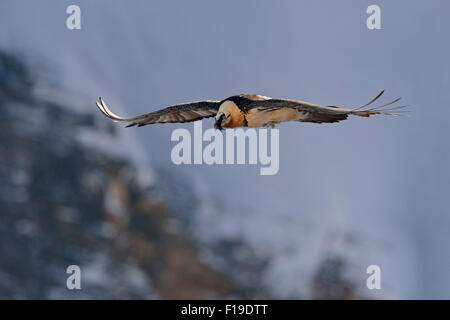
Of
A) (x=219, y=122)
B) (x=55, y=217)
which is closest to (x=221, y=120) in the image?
(x=219, y=122)

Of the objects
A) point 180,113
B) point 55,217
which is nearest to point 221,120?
point 180,113

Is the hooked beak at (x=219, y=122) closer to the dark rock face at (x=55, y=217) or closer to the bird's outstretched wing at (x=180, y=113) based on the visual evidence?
the bird's outstretched wing at (x=180, y=113)

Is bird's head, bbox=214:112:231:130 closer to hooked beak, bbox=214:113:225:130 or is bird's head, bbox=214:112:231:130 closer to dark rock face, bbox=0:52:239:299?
hooked beak, bbox=214:113:225:130

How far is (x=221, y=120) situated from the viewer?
9195mm

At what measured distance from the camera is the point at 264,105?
9023 millimetres

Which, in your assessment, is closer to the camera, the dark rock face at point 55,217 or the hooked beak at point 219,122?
the hooked beak at point 219,122

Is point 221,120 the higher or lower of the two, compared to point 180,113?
lower

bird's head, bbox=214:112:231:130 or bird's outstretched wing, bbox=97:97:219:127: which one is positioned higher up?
bird's outstretched wing, bbox=97:97:219:127

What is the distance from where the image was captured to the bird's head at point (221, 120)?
30.1ft

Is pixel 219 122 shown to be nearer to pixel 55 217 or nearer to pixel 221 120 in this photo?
pixel 221 120

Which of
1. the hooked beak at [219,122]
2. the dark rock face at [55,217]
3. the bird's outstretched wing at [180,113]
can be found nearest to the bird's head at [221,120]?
the hooked beak at [219,122]

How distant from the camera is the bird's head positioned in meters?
9.16

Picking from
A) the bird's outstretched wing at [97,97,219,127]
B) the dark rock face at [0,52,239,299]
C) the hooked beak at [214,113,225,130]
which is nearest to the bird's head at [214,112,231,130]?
the hooked beak at [214,113,225,130]

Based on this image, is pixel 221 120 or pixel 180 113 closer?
pixel 221 120
